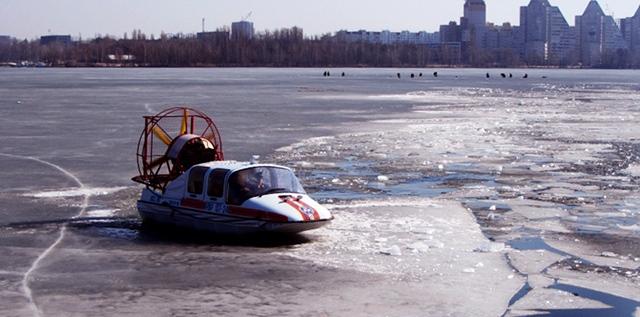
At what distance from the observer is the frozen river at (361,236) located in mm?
12781

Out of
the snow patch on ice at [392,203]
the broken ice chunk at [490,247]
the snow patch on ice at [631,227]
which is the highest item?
the snow patch on ice at [392,203]

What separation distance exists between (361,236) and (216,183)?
99.0 inches

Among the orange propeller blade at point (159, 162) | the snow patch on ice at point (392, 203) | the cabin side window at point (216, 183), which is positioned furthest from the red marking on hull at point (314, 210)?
the orange propeller blade at point (159, 162)

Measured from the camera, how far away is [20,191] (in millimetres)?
21797

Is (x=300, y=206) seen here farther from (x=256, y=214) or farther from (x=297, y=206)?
(x=256, y=214)

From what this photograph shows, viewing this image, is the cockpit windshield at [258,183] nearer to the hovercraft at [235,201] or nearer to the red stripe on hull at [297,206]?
the hovercraft at [235,201]

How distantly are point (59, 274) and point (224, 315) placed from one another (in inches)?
128

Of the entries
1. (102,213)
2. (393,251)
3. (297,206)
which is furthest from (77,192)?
(393,251)

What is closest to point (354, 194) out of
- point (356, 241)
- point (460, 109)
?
point (356, 241)

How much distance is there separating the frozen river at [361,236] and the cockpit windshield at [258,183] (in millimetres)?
828

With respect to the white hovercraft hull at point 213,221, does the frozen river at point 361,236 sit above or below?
below

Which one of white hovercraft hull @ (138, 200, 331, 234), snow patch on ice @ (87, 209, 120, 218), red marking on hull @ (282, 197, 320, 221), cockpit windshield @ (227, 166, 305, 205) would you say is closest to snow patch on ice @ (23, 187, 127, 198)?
snow patch on ice @ (87, 209, 120, 218)

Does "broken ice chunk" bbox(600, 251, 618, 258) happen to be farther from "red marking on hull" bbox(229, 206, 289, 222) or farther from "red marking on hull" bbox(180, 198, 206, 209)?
"red marking on hull" bbox(180, 198, 206, 209)

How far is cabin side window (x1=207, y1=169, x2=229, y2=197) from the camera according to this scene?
57.0 feet
